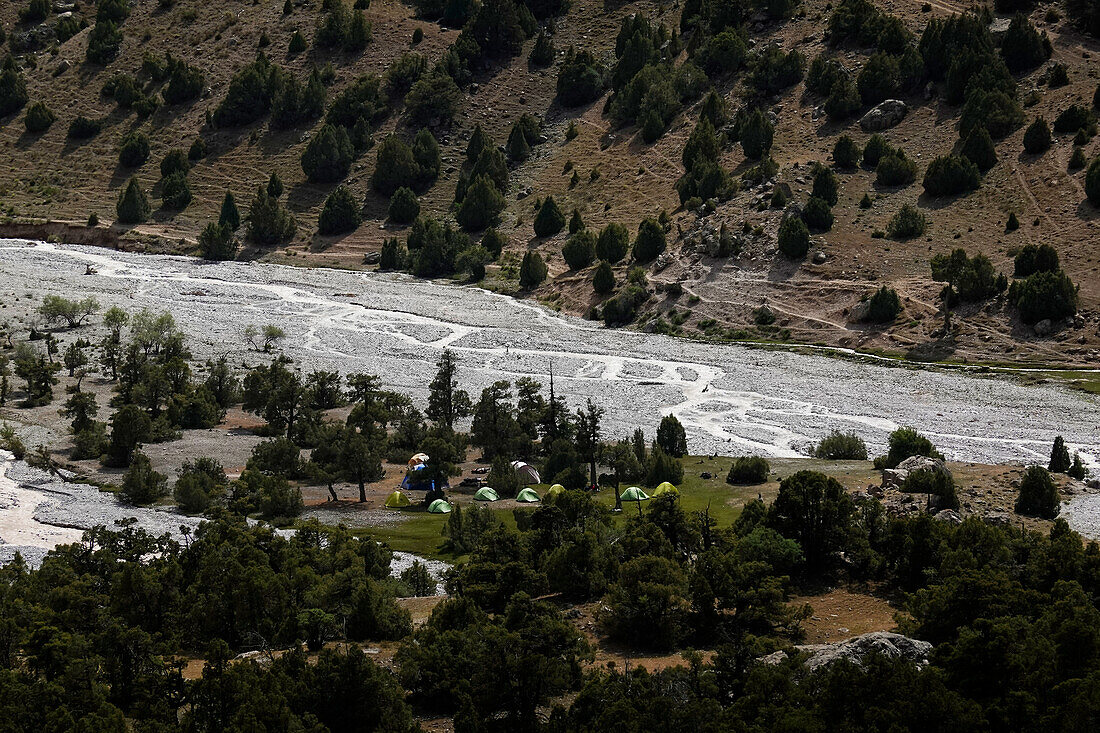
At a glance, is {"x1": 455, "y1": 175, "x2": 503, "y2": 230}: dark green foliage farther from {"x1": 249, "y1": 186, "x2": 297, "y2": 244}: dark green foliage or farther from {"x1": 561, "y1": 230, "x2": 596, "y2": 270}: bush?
{"x1": 249, "y1": 186, "x2": 297, "y2": 244}: dark green foliage

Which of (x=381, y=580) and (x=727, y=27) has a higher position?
(x=727, y=27)

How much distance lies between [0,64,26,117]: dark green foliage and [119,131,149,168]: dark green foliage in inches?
743

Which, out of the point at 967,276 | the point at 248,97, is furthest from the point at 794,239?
the point at 248,97

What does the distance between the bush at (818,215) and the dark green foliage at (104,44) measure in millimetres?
91512

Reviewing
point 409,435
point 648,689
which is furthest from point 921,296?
point 648,689

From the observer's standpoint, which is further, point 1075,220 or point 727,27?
point 727,27

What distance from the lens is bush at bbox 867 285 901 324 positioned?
283 ft

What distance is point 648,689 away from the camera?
92.1 ft

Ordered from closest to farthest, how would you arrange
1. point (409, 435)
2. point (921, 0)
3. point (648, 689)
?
point (648, 689), point (409, 435), point (921, 0)

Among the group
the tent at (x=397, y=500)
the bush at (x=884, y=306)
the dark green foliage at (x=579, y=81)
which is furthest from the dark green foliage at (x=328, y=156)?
the tent at (x=397, y=500)

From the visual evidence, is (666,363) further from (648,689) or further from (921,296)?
(648,689)

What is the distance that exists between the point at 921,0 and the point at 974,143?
31.0 meters

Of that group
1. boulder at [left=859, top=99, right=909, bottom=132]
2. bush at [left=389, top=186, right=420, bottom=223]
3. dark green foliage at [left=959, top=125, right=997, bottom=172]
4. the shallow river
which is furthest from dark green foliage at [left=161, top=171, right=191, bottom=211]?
dark green foliage at [left=959, top=125, right=997, bottom=172]

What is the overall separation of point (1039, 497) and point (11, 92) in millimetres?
129822
